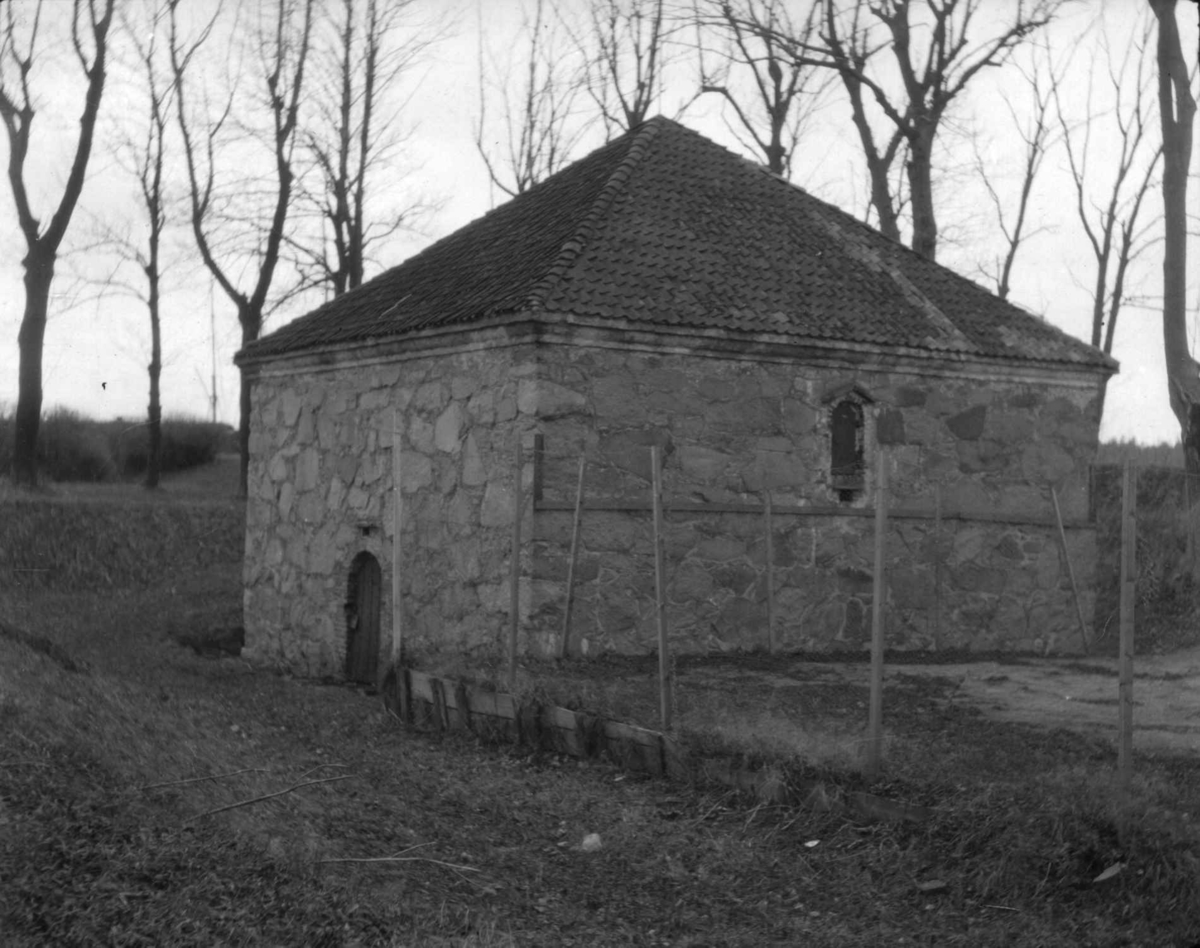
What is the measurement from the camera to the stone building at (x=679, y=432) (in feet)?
41.4

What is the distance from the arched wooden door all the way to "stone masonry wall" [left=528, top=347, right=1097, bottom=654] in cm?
322

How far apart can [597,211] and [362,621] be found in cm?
496

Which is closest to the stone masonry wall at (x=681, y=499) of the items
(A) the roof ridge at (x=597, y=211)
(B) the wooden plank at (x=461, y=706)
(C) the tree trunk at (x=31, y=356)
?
(A) the roof ridge at (x=597, y=211)

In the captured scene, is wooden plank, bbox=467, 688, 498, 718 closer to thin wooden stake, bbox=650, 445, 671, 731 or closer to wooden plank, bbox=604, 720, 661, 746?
wooden plank, bbox=604, 720, 661, 746

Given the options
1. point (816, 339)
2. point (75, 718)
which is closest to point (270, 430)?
point (816, 339)

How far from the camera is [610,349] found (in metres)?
12.7

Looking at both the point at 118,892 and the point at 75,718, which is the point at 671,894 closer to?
the point at 118,892

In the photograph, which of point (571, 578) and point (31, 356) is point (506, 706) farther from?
point (31, 356)

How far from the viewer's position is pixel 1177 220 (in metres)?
20.0

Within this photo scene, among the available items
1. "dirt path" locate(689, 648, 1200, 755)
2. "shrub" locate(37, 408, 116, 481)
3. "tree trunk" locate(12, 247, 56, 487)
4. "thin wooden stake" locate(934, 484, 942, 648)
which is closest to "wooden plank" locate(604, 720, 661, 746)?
"dirt path" locate(689, 648, 1200, 755)

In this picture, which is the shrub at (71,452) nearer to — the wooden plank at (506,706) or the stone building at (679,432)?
the stone building at (679,432)

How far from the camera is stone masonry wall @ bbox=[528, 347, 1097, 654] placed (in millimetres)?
12531

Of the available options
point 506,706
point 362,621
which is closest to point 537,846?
point 506,706

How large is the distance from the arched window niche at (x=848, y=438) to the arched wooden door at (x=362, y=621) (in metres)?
4.83
